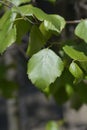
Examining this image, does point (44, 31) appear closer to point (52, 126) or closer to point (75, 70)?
point (75, 70)

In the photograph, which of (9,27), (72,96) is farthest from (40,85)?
(72,96)

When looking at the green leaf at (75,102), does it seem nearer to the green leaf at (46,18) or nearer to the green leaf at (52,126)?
the green leaf at (52,126)

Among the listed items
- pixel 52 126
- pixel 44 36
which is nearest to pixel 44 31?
pixel 44 36

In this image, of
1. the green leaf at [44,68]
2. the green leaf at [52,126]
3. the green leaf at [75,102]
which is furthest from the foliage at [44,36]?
the green leaf at [75,102]

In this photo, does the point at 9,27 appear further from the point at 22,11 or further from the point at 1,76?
the point at 1,76

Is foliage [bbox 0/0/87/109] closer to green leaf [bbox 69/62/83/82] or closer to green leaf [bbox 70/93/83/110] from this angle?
green leaf [bbox 69/62/83/82]

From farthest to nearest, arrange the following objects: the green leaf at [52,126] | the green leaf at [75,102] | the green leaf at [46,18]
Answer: the green leaf at [75,102], the green leaf at [52,126], the green leaf at [46,18]

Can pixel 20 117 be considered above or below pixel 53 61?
below
